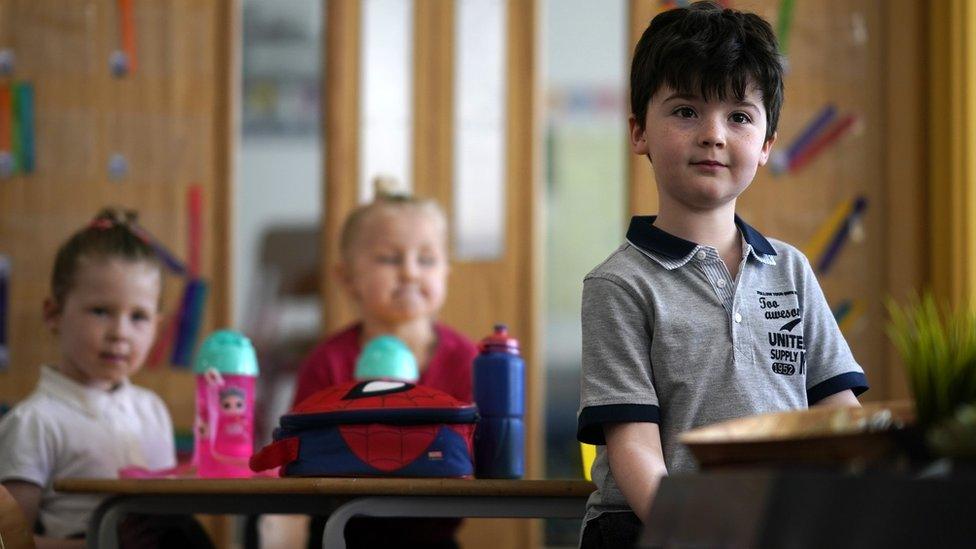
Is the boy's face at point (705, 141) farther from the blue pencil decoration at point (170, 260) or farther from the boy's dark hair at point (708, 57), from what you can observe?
the blue pencil decoration at point (170, 260)

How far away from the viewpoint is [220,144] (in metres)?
3.52

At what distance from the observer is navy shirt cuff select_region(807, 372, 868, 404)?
4.73 ft

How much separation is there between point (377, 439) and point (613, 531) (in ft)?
1.22

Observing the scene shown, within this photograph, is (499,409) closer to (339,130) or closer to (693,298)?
(693,298)

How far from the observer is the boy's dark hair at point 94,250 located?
2.30m

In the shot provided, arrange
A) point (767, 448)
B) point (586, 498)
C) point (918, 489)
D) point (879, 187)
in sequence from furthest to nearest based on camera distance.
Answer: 1. point (879, 187)
2. point (586, 498)
3. point (767, 448)
4. point (918, 489)

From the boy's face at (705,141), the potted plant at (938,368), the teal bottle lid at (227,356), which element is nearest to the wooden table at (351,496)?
the teal bottle lid at (227,356)

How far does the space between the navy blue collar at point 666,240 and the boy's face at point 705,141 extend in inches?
2.1

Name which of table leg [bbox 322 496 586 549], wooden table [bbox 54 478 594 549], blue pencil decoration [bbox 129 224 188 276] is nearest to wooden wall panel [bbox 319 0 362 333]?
blue pencil decoration [bbox 129 224 188 276]

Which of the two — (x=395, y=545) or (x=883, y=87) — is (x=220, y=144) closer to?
(x=395, y=545)

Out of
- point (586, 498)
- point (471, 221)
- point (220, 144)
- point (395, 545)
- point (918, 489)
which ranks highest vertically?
point (220, 144)

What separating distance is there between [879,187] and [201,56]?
1928mm

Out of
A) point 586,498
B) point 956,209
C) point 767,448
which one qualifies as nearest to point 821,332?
point 586,498

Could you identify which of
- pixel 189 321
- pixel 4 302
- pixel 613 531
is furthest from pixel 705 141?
pixel 4 302
